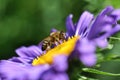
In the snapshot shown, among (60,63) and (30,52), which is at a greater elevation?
(30,52)

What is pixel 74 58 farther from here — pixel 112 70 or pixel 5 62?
pixel 112 70

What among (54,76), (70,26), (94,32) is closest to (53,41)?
(70,26)


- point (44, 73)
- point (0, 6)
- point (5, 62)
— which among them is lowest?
point (44, 73)

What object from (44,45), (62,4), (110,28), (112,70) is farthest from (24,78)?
(62,4)

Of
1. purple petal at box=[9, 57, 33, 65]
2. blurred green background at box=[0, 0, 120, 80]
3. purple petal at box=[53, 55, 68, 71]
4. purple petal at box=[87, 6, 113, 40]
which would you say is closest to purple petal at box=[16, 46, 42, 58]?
A: purple petal at box=[9, 57, 33, 65]

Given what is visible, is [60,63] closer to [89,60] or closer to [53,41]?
[89,60]

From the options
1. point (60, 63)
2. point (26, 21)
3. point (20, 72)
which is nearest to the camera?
point (60, 63)

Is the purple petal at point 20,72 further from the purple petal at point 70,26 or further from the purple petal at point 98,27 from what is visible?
the purple petal at point 70,26

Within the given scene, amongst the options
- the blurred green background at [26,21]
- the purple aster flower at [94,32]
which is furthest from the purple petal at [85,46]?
the blurred green background at [26,21]
